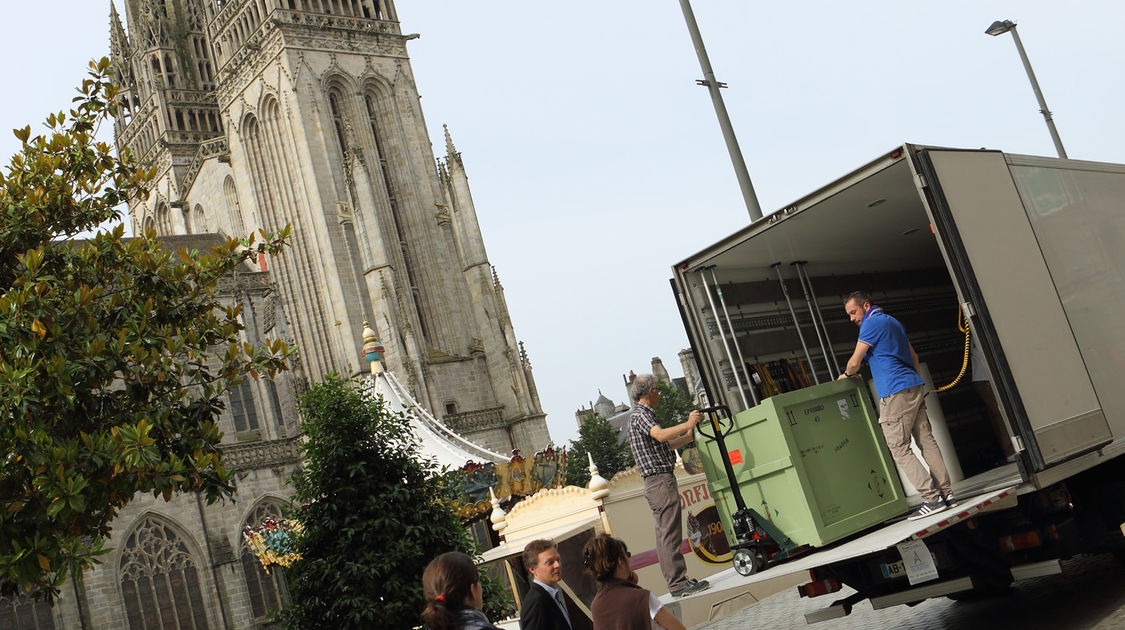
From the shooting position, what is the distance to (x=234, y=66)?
4975cm

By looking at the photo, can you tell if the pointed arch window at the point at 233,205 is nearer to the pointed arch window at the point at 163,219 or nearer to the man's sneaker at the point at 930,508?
the pointed arch window at the point at 163,219

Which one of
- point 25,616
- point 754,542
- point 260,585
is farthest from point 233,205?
point 754,542

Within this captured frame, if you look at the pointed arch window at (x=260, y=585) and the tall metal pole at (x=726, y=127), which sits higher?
the tall metal pole at (x=726, y=127)

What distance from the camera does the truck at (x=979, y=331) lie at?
7.01 m

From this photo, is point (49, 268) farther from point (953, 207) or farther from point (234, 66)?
point (234, 66)

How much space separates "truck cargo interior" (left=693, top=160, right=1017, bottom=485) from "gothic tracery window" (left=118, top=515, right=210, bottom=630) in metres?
25.0

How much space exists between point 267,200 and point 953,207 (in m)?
44.9

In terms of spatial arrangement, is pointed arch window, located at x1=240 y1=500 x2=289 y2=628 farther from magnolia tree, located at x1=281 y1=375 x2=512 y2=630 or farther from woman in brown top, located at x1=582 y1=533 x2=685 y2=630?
woman in brown top, located at x1=582 y1=533 x2=685 y2=630

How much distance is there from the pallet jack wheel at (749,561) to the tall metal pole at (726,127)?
5.70 metres

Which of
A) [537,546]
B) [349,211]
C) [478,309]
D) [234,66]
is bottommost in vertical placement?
[537,546]

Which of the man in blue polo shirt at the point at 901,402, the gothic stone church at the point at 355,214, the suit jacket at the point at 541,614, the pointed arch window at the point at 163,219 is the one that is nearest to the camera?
the suit jacket at the point at 541,614

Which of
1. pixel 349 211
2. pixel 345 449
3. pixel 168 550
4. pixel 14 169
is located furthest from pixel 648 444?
pixel 349 211

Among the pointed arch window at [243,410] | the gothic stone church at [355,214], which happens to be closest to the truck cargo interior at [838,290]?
the pointed arch window at [243,410]

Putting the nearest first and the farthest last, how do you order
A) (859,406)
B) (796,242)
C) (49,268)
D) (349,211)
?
1. (859,406)
2. (796,242)
3. (49,268)
4. (349,211)
